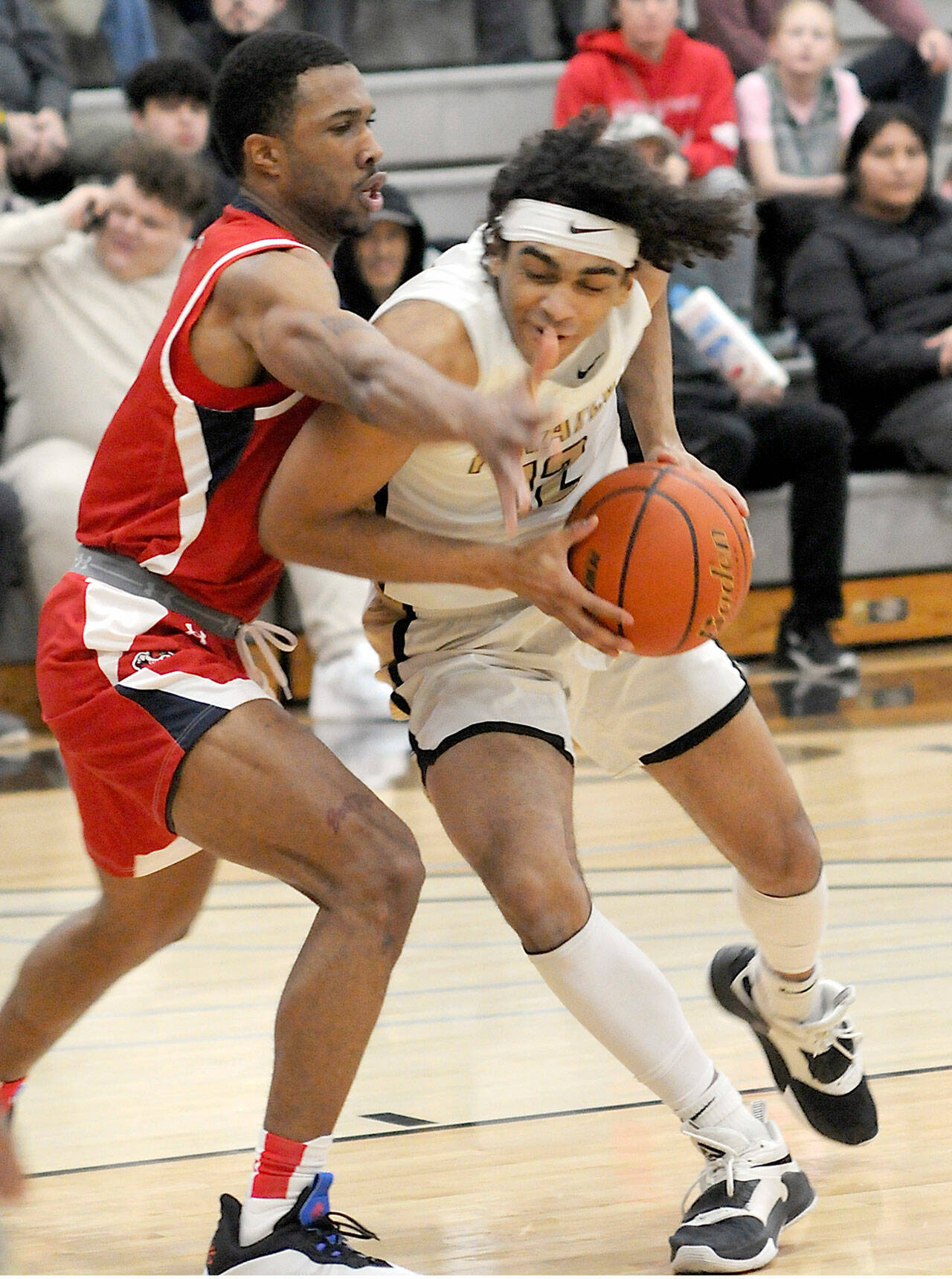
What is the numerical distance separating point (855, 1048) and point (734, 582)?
34.7 inches

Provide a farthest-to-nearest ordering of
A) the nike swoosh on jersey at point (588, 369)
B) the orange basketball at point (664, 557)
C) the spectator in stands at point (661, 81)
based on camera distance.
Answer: the spectator in stands at point (661, 81) < the nike swoosh on jersey at point (588, 369) < the orange basketball at point (664, 557)

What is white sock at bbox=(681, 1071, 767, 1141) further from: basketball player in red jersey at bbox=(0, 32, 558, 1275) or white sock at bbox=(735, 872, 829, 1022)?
basketball player in red jersey at bbox=(0, 32, 558, 1275)

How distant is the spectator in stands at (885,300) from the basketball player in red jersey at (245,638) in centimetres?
514

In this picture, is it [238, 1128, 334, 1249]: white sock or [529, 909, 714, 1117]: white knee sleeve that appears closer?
[238, 1128, 334, 1249]: white sock

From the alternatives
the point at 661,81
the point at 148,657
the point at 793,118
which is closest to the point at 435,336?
the point at 148,657

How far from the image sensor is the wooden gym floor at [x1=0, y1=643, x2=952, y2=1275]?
8.83 feet

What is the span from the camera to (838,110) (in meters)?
8.44

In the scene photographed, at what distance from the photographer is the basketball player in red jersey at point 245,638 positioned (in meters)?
2.42

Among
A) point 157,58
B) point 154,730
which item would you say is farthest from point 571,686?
point 157,58

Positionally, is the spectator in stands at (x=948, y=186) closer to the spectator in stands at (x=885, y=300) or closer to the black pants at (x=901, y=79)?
the black pants at (x=901, y=79)

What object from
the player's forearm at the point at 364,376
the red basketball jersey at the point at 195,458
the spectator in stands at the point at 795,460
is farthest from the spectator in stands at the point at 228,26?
the player's forearm at the point at 364,376

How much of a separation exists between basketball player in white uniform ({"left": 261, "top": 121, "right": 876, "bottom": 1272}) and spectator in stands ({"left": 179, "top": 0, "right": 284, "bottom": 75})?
544 cm

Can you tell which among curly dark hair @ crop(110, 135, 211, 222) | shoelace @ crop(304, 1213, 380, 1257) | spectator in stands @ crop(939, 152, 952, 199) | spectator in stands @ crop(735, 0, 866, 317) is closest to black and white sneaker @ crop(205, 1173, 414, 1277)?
shoelace @ crop(304, 1213, 380, 1257)

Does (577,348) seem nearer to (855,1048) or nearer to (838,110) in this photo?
(855,1048)
